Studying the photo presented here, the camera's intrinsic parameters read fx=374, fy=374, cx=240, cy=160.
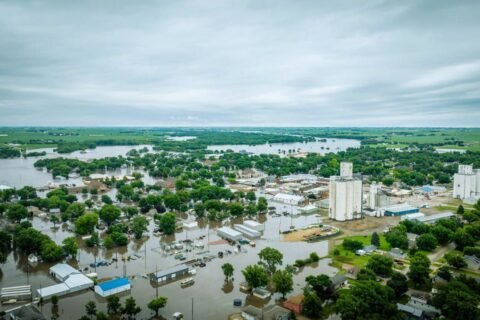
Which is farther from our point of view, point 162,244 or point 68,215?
point 68,215

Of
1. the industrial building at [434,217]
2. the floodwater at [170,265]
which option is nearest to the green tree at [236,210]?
the floodwater at [170,265]

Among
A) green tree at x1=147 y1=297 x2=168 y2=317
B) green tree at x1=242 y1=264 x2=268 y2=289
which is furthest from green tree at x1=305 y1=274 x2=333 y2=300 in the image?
green tree at x1=147 y1=297 x2=168 y2=317

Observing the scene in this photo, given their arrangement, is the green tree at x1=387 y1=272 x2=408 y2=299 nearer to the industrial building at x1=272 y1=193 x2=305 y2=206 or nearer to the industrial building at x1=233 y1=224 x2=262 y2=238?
the industrial building at x1=233 y1=224 x2=262 y2=238

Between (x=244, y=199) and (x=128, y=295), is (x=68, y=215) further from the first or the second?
(x=244, y=199)

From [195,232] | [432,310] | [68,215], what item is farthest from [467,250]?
[68,215]

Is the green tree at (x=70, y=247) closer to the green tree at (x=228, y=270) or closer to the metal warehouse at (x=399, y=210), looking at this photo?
the green tree at (x=228, y=270)

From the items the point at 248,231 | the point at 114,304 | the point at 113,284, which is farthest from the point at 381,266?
the point at 113,284

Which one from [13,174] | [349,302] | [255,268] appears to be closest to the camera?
[349,302]
